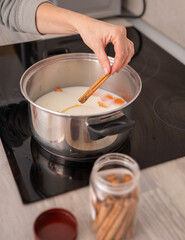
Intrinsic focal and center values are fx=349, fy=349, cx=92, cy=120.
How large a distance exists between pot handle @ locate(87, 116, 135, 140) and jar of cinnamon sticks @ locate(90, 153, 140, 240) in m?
0.09

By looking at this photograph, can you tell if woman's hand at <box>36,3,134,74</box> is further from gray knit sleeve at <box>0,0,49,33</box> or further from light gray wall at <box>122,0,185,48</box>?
light gray wall at <box>122,0,185,48</box>

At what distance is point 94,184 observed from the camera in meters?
0.61

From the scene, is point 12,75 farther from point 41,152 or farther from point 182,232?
point 182,232

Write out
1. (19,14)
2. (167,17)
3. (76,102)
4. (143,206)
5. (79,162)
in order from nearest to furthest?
1. (143,206)
2. (79,162)
3. (76,102)
4. (19,14)
5. (167,17)

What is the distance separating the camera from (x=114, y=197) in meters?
0.60

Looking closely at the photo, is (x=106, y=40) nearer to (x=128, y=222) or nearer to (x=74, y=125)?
Result: (x=74, y=125)

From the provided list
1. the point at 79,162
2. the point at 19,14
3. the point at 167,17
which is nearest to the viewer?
the point at 79,162

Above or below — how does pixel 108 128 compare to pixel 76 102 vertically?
above

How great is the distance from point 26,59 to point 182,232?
837mm

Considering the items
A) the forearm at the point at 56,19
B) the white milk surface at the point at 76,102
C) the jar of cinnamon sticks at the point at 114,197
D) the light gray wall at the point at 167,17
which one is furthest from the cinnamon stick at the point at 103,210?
the light gray wall at the point at 167,17

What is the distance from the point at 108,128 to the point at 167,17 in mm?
830

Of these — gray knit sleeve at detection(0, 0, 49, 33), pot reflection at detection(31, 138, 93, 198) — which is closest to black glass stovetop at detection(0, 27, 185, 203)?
pot reflection at detection(31, 138, 93, 198)

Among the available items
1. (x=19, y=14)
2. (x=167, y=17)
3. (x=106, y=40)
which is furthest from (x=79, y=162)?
(x=167, y=17)

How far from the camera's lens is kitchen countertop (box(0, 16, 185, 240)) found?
2.20ft
